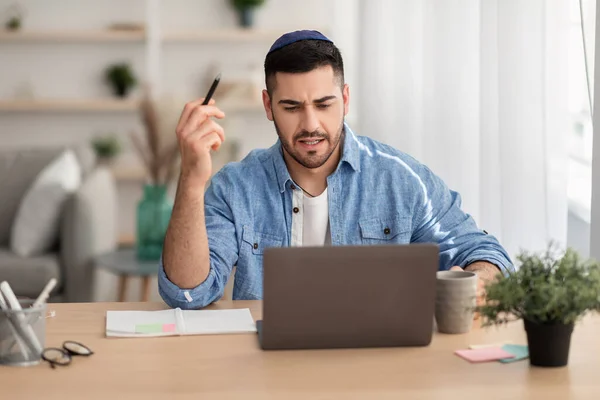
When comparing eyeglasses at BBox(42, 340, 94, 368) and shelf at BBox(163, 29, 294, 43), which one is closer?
eyeglasses at BBox(42, 340, 94, 368)

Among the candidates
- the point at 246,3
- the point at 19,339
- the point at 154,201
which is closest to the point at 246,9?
the point at 246,3

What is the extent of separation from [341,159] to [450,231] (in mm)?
310

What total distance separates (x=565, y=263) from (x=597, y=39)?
1.03m

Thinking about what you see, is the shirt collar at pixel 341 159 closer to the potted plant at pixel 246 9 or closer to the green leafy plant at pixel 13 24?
the potted plant at pixel 246 9

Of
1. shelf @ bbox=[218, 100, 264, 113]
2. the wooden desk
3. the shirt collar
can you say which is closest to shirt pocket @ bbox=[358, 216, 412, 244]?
the shirt collar

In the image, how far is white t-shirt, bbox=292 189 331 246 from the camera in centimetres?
226

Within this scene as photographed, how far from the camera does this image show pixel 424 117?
366cm

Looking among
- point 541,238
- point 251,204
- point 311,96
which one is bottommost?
point 541,238

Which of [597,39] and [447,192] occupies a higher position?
[597,39]

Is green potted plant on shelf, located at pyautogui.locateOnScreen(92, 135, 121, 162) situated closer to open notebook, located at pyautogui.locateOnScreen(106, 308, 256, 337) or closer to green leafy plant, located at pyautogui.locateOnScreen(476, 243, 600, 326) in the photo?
open notebook, located at pyautogui.locateOnScreen(106, 308, 256, 337)

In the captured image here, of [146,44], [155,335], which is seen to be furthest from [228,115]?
[155,335]

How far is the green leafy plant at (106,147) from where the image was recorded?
5695mm

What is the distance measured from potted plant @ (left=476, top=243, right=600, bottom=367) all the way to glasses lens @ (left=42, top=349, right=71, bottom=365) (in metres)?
0.68

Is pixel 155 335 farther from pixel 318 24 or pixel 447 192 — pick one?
pixel 318 24
